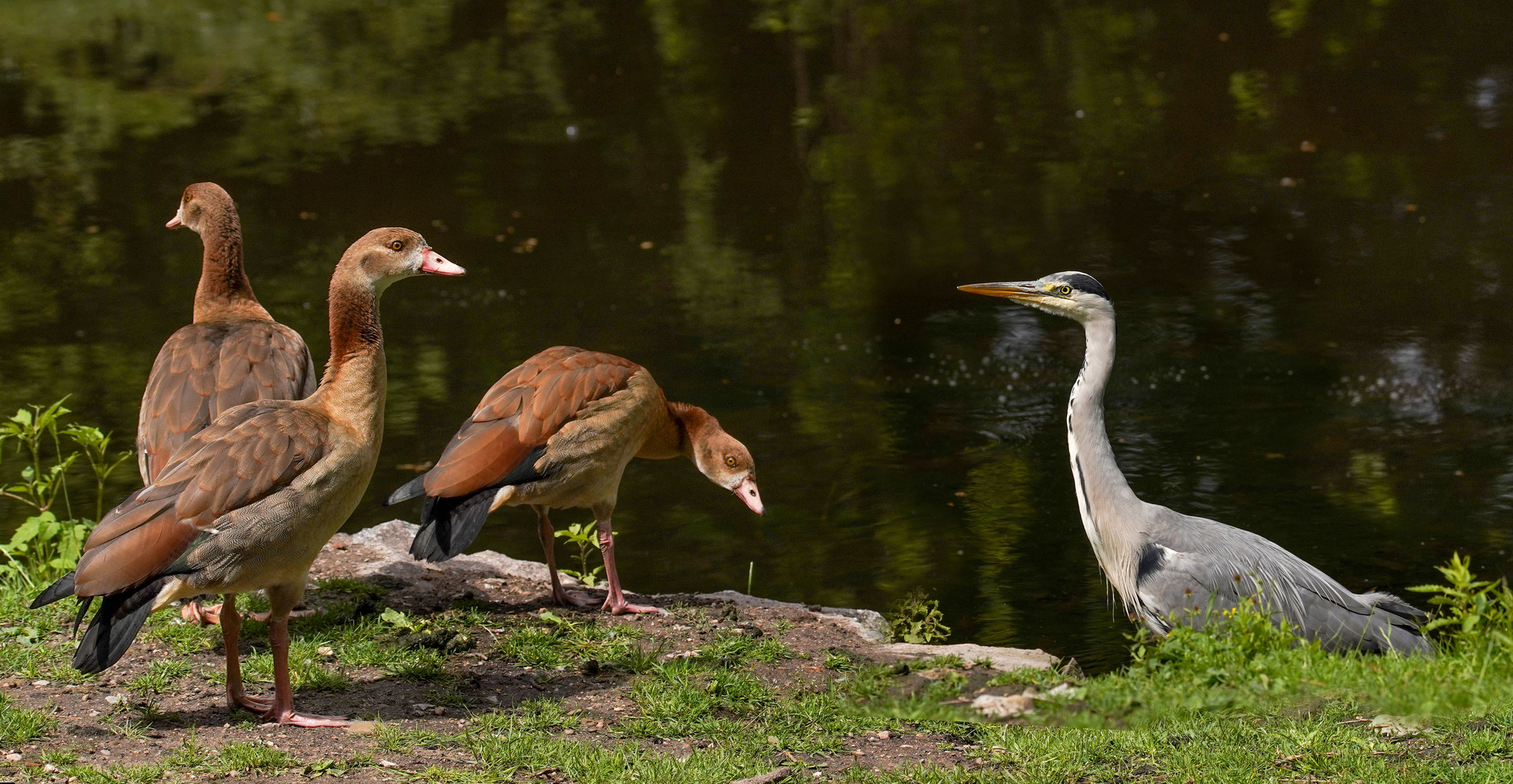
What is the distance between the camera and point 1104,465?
6469 mm

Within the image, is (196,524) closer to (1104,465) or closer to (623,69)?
(1104,465)

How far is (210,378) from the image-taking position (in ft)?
21.0

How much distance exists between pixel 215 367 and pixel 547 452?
141 centimetres

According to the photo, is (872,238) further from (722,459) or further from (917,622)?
(917,622)

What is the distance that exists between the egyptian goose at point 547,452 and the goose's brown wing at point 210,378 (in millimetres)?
701

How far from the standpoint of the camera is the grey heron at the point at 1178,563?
20.5 ft

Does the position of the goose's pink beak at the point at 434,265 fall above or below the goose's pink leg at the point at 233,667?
above

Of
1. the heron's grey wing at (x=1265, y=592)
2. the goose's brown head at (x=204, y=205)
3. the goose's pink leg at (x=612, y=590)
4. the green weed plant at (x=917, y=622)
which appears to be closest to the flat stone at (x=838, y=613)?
the green weed plant at (x=917, y=622)

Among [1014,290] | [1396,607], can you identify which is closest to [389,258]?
[1014,290]

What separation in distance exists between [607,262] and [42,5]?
12187 millimetres

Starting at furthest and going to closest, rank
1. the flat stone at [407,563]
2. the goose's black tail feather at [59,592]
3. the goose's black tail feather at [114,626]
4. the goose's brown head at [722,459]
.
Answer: the goose's brown head at [722,459]
the flat stone at [407,563]
the goose's black tail feather at [59,592]
the goose's black tail feather at [114,626]

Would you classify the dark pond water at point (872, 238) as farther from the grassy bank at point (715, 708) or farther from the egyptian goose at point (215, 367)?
the egyptian goose at point (215, 367)

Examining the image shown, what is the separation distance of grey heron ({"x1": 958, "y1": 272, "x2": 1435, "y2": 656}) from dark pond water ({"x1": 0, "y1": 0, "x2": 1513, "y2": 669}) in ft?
2.43

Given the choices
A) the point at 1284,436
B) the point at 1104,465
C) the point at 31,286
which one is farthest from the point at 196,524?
the point at 31,286
